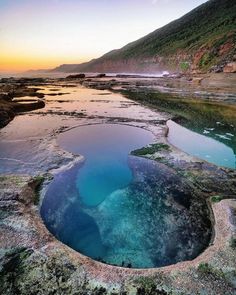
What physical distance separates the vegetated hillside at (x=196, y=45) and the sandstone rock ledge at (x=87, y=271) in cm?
6210

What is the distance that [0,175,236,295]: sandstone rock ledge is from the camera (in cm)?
559

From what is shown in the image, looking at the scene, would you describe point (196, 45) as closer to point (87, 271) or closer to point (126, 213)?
point (126, 213)

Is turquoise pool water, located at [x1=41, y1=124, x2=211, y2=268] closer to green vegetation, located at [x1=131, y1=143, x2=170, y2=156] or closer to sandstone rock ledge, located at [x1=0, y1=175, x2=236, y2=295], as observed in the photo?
green vegetation, located at [x1=131, y1=143, x2=170, y2=156]

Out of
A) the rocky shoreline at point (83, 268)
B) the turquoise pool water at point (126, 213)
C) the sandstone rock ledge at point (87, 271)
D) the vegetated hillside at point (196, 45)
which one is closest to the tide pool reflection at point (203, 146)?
the turquoise pool water at point (126, 213)

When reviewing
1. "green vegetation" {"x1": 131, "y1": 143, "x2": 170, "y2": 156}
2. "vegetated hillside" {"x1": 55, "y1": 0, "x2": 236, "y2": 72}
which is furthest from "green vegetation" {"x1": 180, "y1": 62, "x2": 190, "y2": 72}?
"green vegetation" {"x1": 131, "y1": 143, "x2": 170, "y2": 156}

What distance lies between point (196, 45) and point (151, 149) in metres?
107

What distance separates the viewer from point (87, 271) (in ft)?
19.9

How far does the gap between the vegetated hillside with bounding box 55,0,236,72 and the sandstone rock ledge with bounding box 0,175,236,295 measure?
62096 millimetres

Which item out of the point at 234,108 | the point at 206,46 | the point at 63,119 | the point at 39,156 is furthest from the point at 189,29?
the point at 39,156

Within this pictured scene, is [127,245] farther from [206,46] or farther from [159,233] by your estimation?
[206,46]

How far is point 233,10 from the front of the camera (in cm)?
12662

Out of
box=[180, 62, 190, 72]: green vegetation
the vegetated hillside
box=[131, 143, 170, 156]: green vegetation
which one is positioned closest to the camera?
box=[131, 143, 170, 156]: green vegetation

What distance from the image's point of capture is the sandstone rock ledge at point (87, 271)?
5590mm

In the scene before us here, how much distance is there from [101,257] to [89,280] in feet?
4.96
